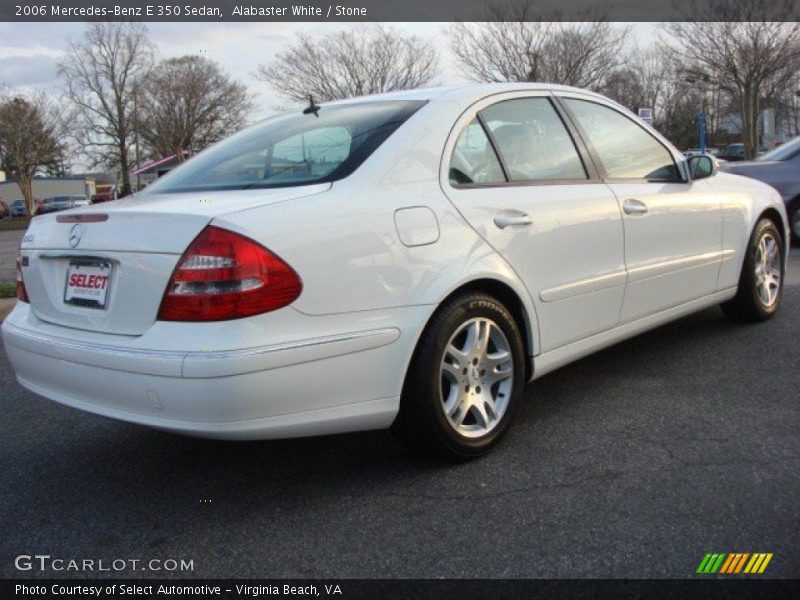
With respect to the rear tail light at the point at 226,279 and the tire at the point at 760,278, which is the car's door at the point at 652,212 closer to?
the tire at the point at 760,278

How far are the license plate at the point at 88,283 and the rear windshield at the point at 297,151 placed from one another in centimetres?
58

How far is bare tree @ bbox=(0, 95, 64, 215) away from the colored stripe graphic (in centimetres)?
4971

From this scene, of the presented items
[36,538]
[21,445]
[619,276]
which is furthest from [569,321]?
[21,445]

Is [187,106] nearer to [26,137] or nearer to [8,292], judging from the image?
[26,137]

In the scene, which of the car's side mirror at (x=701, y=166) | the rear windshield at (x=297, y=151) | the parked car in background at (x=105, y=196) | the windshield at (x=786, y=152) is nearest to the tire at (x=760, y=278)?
the car's side mirror at (x=701, y=166)

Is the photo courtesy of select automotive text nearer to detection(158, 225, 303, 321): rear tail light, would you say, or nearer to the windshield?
detection(158, 225, 303, 321): rear tail light

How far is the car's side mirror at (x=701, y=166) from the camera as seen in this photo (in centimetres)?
431

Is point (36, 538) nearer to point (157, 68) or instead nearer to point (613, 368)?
point (613, 368)

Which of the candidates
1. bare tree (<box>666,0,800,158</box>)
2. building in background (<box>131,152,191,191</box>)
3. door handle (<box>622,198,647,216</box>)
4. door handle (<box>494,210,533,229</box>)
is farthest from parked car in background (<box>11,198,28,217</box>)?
door handle (<box>494,210,533,229</box>)

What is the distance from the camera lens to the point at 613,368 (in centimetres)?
424

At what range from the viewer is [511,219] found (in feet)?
10.2

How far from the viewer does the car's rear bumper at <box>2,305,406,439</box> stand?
236 cm

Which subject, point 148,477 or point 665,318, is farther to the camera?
point 665,318
